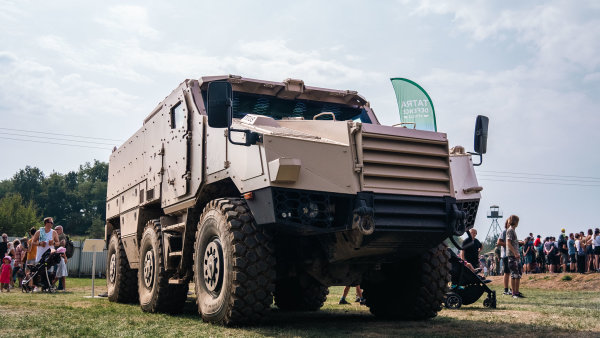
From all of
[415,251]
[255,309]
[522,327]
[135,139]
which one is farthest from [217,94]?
[135,139]

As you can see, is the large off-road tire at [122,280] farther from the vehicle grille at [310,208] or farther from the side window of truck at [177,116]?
the vehicle grille at [310,208]

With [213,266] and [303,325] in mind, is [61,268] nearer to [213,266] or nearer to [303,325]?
[213,266]

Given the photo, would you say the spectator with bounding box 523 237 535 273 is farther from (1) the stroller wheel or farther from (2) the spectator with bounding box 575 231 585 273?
(1) the stroller wheel

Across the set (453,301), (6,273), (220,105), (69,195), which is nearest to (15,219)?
(69,195)

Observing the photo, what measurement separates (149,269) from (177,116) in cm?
227

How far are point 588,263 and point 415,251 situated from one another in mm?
18406

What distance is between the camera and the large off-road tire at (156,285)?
889 centimetres

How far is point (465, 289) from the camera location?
34.4ft

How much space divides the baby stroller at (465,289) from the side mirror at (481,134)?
3.06 meters

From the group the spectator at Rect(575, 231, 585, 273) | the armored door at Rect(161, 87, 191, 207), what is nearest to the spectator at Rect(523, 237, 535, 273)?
the spectator at Rect(575, 231, 585, 273)

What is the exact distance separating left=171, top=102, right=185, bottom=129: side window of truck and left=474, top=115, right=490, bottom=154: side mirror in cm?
375

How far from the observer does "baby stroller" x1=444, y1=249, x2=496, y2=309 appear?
33.4 ft

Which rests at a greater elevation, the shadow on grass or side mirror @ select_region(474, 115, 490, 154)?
side mirror @ select_region(474, 115, 490, 154)

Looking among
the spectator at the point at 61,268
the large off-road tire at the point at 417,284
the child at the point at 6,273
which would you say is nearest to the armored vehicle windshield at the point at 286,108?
the large off-road tire at the point at 417,284
